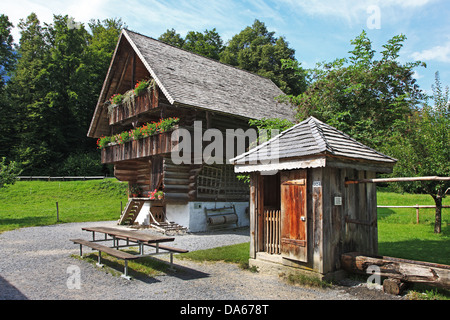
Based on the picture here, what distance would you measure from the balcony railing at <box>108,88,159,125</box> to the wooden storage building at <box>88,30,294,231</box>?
0.05 meters

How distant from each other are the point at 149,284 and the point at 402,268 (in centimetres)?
490

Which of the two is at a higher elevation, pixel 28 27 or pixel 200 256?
pixel 28 27

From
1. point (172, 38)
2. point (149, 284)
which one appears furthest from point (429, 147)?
point (172, 38)

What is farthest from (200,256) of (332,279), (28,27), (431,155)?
(28,27)

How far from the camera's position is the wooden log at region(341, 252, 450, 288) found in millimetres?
6145

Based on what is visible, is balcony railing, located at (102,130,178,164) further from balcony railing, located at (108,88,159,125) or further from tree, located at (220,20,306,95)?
tree, located at (220,20,306,95)

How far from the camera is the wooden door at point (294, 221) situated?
25.0 ft

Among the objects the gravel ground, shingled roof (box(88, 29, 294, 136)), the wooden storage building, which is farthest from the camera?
the wooden storage building

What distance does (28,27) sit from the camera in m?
43.8

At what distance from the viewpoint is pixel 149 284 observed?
7.52m

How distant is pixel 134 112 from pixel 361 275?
1406cm

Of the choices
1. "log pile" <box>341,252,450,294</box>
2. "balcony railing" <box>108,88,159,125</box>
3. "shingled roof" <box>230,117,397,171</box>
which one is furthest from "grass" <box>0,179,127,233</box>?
"log pile" <box>341,252,450,294</box>
